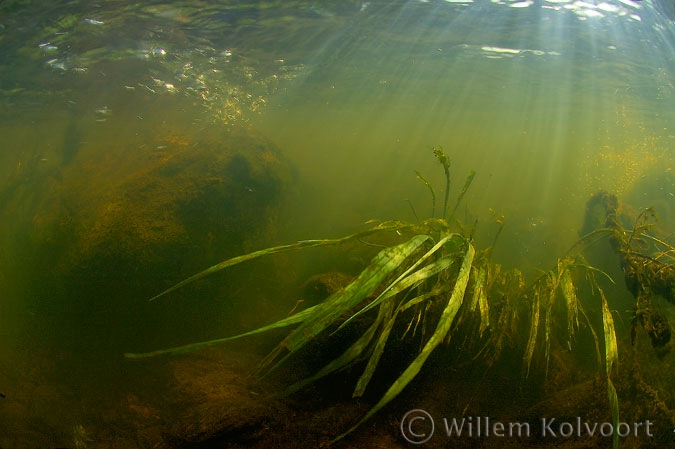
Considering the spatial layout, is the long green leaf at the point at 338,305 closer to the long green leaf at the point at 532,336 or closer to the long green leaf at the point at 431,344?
the long green leaf at the point at 431,344

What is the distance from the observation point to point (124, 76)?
17.2 meters

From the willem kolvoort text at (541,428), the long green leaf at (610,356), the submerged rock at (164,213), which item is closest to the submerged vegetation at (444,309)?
the long green leaf at (610,356)

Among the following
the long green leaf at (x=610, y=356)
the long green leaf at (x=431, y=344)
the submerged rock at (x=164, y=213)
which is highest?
the long green leaf at (x=431, y=344)

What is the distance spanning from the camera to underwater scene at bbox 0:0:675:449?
113 inches

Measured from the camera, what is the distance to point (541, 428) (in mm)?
2873

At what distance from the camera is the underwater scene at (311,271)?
2865 mm

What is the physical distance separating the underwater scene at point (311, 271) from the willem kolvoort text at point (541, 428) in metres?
0.02

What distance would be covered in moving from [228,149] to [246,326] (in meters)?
5.05

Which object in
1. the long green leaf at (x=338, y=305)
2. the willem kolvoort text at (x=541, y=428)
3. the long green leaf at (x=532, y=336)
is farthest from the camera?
the long green leaf at (x=532, y=336)

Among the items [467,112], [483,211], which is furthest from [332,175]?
[467,112]

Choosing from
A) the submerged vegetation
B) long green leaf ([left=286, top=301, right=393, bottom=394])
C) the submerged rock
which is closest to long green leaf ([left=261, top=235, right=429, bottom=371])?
the submerged vegetation

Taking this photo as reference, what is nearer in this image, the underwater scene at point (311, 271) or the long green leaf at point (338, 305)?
the long green leaf at point (338, 305)

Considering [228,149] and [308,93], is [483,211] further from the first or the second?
[308,93]

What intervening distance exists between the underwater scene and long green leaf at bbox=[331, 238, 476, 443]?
2cm
